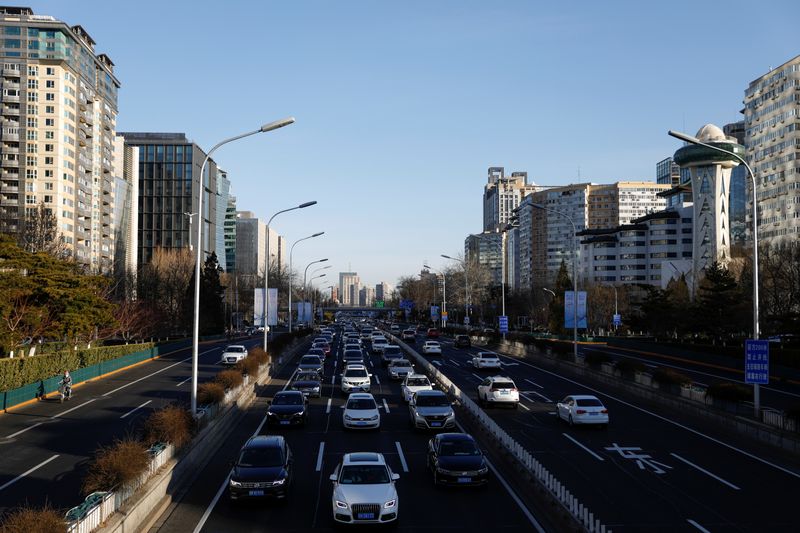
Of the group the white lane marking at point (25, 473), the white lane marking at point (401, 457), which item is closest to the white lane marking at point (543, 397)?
the white lane marking at point (401, 457)

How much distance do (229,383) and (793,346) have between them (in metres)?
40.2

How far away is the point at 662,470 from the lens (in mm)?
19578

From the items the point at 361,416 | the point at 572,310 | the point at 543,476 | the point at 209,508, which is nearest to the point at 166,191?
the point at 572,310

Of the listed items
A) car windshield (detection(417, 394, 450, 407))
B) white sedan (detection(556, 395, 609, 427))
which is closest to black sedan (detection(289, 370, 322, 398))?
car windshield (detection(417, 394, 450, 407))

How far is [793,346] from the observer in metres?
49.0

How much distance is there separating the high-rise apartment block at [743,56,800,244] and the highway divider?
109 m

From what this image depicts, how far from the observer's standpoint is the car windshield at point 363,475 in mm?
15094

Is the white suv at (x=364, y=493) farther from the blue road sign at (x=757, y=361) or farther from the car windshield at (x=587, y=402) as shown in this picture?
the blue road sign at (x=757, y=361)

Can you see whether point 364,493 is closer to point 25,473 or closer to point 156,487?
point 156,487

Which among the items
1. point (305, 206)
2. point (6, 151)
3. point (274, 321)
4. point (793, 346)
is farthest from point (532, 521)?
point (6, 151)

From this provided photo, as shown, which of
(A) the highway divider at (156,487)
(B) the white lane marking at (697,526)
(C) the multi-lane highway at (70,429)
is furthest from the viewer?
(C) the multi-lane highway at (70,429)

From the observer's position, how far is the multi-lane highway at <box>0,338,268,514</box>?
715 inches

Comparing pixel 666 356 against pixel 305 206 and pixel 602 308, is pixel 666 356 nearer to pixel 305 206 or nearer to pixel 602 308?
pixel 305 206

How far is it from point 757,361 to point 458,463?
41.5 ft
